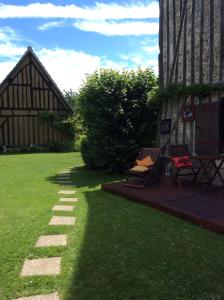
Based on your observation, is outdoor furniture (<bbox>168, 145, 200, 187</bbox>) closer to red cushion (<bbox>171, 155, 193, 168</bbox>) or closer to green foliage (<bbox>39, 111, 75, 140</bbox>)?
red cushion (<bbox>171, 155, 193, 168</bbox>)

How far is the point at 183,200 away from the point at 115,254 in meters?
2.33

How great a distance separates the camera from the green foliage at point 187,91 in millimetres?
7376

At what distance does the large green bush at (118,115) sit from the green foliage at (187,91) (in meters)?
1.03

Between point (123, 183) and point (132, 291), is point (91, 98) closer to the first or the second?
point (123, 183)

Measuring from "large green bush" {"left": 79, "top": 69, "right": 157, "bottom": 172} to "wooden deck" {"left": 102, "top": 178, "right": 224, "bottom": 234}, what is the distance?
2249mm

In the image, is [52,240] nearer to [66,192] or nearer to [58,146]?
[66,192]

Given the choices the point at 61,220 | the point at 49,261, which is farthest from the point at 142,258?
the point at 61,220

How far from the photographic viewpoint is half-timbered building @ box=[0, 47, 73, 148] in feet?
68.2

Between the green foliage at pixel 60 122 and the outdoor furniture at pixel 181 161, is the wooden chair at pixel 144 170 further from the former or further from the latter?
the green foliage at pixel 60 122

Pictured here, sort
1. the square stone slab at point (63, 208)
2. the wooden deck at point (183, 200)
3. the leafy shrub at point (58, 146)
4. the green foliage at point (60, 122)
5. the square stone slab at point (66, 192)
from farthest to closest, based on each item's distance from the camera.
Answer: the green foliage at point (60, 122)
the leafy shrub at point (58, 146)
the square stone slab at point (66, 192)
the square stone slab at point (63, 208)
the wooden deck at point (183, 200)

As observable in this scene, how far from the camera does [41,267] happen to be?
3.61 metres

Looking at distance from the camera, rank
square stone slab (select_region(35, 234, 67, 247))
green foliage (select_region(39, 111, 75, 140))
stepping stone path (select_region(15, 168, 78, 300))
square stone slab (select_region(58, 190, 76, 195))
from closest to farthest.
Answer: stepping stone path (select_region(15, 168, 78, 300)) < square stone slab (select_region(35, 234, 67, 247)) < square stone slab (select_region(58, 190, 76, 195)) < green foliage (select_region(39, 111, 75, 140))

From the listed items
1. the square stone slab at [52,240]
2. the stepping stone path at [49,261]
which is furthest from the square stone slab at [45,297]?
the square stone slab at [52,240]

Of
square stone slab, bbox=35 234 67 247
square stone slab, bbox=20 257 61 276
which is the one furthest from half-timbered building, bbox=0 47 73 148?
square stone slab, bbox=20 257 61 276
